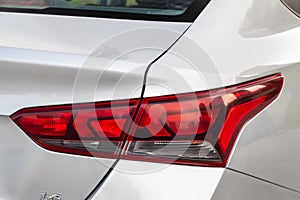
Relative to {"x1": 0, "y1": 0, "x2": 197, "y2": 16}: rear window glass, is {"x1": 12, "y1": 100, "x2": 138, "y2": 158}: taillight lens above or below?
below

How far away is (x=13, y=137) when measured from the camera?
1.47m

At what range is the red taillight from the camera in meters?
1.42

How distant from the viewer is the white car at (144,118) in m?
1.42

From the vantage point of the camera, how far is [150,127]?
1429 mm

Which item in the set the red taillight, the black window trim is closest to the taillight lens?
the red taillight

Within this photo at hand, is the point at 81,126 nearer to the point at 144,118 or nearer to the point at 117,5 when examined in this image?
the point at 144,118

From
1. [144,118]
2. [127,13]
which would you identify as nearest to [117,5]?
[127,13]

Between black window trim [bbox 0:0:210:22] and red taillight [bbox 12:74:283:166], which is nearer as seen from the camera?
red taillight [bbox 12:74:283:166]

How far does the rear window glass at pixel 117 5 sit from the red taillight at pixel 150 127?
0.48 metres

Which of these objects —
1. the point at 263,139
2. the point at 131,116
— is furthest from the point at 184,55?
the point at 263,139

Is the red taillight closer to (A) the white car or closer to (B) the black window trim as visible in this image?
(A) the white car

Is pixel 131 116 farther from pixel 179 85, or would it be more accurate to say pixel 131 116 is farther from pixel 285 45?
pixel 285 45

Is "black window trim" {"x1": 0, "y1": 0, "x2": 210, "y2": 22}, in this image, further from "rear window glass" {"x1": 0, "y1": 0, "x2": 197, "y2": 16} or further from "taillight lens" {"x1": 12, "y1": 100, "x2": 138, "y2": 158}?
"taillight lens" {"x1": 12, "y1": 100, "x2": 138, "y2": 158}

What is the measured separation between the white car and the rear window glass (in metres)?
0.27
